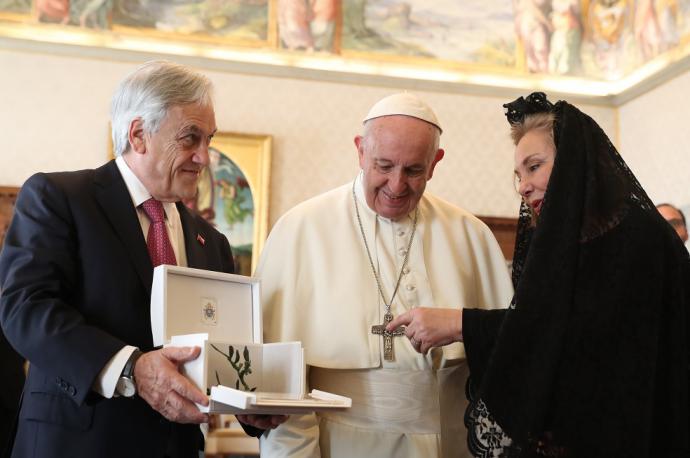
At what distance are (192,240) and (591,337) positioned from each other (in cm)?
139

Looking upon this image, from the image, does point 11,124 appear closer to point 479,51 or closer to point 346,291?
point 479,51

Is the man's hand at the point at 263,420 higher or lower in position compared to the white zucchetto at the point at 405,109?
lower

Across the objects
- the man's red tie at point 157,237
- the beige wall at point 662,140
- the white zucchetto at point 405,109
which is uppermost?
the beige wall at point 662,140

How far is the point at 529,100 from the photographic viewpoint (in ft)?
9.17

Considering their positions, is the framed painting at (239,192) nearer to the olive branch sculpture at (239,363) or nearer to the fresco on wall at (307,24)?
the fresco on wall at (307,24)

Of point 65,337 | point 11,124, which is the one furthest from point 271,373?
point 11,124

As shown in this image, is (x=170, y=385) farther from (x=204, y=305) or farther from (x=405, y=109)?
(x=405, y=109)

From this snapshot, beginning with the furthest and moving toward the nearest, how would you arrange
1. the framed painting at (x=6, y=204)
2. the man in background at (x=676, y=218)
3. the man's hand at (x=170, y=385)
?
the man in background at (x=676, y=218), the framed painting at (x=6, y=204), the man's hand at (x=170, y=385)

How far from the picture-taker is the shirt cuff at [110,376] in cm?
218

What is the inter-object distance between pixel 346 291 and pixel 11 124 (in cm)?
537

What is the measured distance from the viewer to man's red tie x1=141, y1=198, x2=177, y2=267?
8.46ft

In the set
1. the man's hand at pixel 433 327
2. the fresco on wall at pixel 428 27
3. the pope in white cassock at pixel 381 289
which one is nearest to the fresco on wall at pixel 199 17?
the fresco on wall at pixel 428 27

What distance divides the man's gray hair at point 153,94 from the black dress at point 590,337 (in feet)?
4.00

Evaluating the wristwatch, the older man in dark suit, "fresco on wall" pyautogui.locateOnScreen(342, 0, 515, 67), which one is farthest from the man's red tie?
"fresco on wall" pyautogui.locateOnScreen(342, 0, 515, 67)
